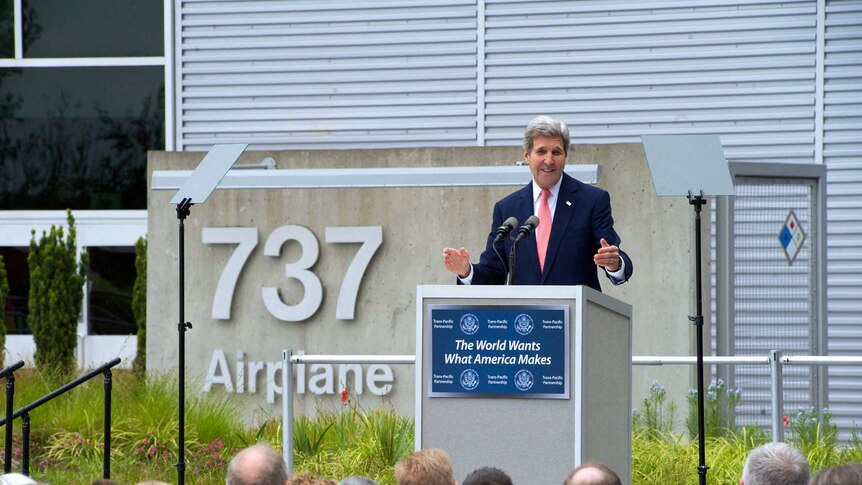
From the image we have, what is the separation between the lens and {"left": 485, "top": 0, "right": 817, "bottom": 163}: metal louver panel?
1197 centimetres

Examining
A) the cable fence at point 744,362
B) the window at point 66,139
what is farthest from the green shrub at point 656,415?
the window at point 66,139

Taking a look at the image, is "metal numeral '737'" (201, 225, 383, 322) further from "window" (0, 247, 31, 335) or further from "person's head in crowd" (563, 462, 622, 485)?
"person's head in crowd" (563, 462, 622, 485)

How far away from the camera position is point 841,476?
352 cm

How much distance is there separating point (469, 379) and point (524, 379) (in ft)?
0.65

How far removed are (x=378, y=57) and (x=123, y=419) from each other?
5300 mm

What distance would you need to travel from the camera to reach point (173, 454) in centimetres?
823

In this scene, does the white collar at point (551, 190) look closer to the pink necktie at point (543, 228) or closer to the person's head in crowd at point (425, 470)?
the pink necktie at point (543, 228)

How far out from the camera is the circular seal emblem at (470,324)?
4.56 m

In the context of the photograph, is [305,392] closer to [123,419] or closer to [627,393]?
[123,419]

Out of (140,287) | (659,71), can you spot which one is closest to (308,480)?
(659,71)

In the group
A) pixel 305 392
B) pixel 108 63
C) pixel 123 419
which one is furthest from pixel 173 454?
pixel 108 63

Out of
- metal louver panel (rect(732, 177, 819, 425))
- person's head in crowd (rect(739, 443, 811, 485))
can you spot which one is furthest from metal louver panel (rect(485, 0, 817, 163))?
person's head in crowd (rect(739, 443, 811, 485))

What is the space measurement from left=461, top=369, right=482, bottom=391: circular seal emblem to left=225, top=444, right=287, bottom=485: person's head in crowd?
825 mm

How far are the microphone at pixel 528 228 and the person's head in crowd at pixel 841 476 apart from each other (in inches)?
57.5
